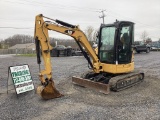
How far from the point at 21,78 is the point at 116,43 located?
3.76 m

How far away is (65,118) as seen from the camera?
5945 mm

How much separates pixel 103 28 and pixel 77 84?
253 cm

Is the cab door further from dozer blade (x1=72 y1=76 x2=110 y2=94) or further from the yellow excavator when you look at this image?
dozer blade (x1=72 y1=76 x2=110 y2=94)

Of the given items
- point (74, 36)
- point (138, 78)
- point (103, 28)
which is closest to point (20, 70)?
point (74, 36)

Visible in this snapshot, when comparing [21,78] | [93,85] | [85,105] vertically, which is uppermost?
[21,78]

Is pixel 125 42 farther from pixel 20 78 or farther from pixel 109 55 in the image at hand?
pixel 20 78

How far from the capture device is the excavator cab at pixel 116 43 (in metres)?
8.99

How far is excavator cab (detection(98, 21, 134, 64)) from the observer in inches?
354

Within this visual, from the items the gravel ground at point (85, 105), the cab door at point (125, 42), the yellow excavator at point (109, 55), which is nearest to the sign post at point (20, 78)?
the gravel ground at point (85, 105)

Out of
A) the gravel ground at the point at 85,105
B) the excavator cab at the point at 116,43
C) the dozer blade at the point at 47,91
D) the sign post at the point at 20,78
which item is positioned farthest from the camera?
→ the excavator cab at the point at 116,43

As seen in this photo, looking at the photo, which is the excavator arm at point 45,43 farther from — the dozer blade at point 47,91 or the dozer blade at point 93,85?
the dozer blade at point 93,85

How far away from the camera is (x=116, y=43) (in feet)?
29.5

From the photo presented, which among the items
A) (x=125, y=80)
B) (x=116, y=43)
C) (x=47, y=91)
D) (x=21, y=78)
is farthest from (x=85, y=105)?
(x=116, y=43)

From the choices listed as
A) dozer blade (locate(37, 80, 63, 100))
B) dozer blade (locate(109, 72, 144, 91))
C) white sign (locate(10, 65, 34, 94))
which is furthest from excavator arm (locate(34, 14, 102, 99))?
dozer blade (locate(109, 72, 144, 91))
